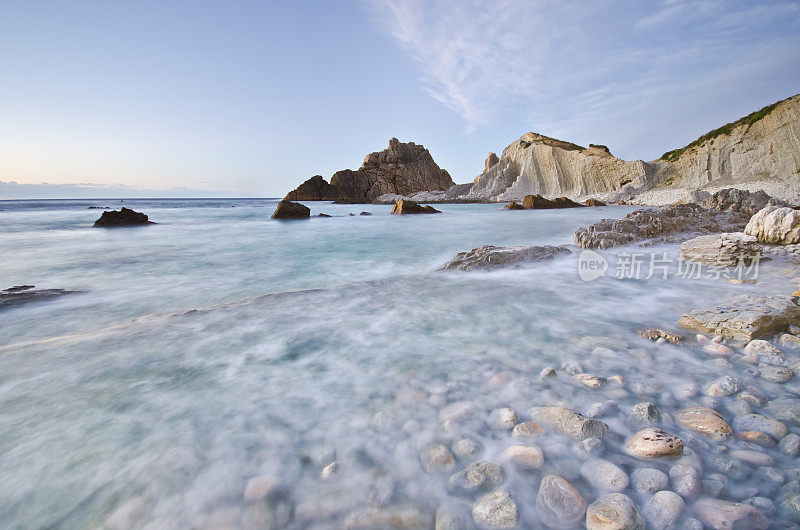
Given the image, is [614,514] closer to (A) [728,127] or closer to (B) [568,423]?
(B) [568,423]

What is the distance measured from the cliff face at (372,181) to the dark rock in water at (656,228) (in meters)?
79.0

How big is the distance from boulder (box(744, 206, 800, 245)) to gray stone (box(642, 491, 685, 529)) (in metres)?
8.21

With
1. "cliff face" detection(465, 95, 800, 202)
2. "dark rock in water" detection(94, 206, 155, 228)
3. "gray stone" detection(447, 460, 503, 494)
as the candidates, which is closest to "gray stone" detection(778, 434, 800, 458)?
"gray stone" detection(447, 460, 503, 494)

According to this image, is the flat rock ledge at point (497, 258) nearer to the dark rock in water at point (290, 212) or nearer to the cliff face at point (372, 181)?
the dark rock in water at point (290, 212)

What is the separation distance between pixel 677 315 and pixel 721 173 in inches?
1533

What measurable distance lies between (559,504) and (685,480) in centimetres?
52

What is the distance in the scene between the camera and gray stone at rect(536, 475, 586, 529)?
119cm

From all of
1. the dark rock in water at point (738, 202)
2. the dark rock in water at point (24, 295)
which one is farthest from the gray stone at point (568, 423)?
the dark rock in water at point (738, 202)

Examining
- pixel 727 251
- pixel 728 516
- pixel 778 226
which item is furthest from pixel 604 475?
pixel 778 226

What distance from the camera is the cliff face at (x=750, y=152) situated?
2456 centimetres

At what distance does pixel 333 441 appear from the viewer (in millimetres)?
1683

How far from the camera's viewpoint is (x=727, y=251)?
5164 millimetres

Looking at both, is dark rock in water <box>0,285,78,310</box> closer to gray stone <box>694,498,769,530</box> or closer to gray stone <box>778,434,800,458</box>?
gray stone <box>694,498,769,530</box>

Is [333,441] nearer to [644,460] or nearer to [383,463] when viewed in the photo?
[383,463]
